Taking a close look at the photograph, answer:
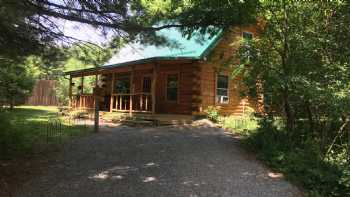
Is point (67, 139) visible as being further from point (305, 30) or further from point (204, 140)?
point (305, 30)

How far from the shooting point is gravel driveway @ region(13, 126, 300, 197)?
215 inches

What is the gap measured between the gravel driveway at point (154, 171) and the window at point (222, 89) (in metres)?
6.16

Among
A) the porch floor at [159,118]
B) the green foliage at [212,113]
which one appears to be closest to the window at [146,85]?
the porch floor at [159,118]

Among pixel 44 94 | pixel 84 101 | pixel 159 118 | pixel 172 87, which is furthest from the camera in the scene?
pixel 44 94

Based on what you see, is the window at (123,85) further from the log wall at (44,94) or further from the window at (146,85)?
the log wall at (44,94)

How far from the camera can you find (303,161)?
7043 mm

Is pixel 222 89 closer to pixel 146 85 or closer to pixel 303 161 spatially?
pixel 146 85

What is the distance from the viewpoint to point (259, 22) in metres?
8.70

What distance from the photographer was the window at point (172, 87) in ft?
52.1

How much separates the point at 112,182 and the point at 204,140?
14.5 ft

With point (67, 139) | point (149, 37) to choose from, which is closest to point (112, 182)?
point (149, 37)

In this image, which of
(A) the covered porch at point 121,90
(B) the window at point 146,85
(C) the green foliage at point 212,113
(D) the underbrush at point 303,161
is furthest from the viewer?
(B) the window at point 146,85

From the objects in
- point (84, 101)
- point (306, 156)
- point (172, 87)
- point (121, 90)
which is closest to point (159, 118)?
point (172, 87)

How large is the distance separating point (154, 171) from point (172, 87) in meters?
9.82
